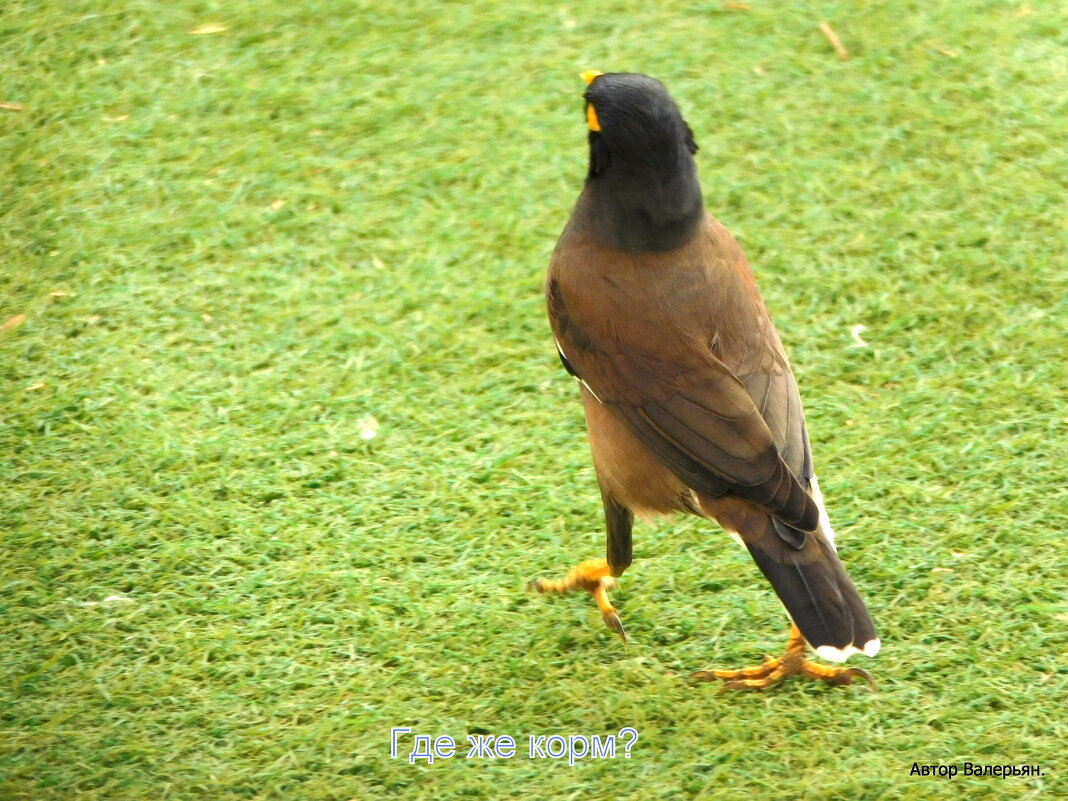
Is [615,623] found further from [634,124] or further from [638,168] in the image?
[634,124]

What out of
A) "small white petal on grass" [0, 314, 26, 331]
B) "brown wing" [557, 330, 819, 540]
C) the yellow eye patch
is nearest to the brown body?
"brown wing" [557, 330, 819, 540]

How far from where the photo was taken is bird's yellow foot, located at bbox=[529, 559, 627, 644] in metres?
3.74

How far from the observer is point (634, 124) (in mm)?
3336

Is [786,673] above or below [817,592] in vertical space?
below

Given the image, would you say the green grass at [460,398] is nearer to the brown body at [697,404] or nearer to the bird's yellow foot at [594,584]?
the bird's yellow foot at [594,584]

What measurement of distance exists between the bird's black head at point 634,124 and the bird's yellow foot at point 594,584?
51.0 inches

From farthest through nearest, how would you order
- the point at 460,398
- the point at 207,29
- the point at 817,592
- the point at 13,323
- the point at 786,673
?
the point at 207,29
the point at 13,323
the point at 460,398
the point at 786,673
the point at 817,592

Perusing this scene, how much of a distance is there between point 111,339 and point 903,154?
3733 millimetres

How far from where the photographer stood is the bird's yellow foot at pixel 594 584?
3738 millimetres

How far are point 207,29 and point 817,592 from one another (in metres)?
4.68

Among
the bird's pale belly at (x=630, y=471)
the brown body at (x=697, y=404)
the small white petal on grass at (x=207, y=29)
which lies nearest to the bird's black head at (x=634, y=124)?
the brown body at (x=697, y=404)

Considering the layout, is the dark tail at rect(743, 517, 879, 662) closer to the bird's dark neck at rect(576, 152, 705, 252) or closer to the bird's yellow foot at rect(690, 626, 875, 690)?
the bird's yellow foot at rect(690, 626, 875, 690)

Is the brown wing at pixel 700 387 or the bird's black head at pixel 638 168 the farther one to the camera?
the bird's black head at pixel 638 168

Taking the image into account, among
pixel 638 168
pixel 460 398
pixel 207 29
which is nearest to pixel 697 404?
pixel 638 168
